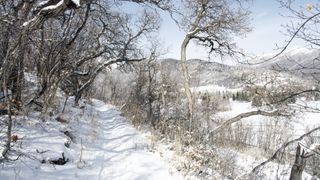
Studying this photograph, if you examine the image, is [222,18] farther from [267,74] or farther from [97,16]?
[267,74]

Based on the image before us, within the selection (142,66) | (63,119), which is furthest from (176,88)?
(63,119)

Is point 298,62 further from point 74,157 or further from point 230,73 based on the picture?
point 230,73

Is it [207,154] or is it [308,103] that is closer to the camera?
[308,103]

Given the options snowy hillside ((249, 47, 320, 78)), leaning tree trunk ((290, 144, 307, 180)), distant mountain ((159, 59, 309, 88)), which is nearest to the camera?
snowy hillside ((249, 47, 320, 78))

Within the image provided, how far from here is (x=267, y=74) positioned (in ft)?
22.3

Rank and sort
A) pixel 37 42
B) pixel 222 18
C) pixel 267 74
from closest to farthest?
pixel 267 74
pixel 37 42
pixel 222 18

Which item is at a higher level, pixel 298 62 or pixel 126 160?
pixel 298 62

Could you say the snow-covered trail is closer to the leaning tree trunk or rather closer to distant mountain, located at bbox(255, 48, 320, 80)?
distant mountain, located at bbox(255, 48, 320, 80)

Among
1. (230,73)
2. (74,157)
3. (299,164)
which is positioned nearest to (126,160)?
(74,157)

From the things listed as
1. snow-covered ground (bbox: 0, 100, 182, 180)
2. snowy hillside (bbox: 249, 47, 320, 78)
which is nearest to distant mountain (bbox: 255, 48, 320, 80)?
snowy hillside (bbox: 249, 47, 320, 78)

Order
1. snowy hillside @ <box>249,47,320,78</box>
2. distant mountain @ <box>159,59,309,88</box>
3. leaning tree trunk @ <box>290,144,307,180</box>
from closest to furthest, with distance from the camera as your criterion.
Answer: snowy hillside @ <box>249,47,320,78</box>
distant mountain @ <box>159,59,309,88</box>
leaning tree trunk @ <box>290,144,307,180</box>

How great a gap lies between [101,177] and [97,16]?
11463mm

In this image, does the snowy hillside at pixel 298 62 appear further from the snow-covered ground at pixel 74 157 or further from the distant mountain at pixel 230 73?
the snow-covered ground at pixel 74 157

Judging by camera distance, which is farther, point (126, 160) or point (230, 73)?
point (230, 73)
